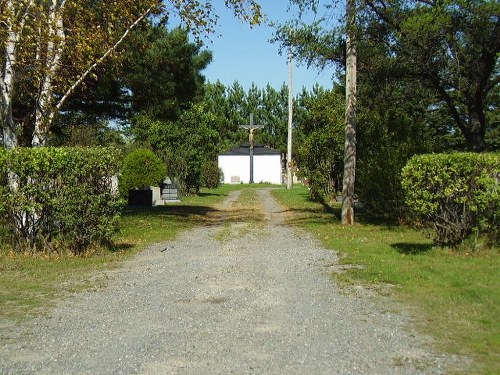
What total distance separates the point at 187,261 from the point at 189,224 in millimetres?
7191

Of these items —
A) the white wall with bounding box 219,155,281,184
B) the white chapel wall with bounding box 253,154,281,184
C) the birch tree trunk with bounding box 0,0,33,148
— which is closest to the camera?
the birch tree trunk with bounding box 0,0,33,148

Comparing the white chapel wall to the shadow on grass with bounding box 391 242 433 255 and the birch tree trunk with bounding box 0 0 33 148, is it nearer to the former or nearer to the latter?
the shadow on grass with bounding box 391 242 433 255

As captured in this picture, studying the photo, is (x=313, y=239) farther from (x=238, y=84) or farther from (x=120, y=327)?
(x=238, y=84)

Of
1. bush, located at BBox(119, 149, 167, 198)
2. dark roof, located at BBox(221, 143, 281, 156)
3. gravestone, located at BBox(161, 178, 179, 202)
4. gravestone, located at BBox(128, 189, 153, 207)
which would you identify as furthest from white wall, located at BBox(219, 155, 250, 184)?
gravestone, located at BBox(128, 189, 153, 207)

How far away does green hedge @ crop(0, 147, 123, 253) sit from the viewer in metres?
9.66

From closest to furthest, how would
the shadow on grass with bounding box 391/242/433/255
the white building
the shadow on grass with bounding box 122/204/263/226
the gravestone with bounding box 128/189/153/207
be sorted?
the shadow on grass with bounding box 391/242/433/255, the shadow on grass with bounding box 122/204/263/226, the gravestone with bounding box 128/189/153/207, the white building

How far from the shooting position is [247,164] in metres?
74.0

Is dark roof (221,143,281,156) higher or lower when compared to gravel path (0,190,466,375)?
higher

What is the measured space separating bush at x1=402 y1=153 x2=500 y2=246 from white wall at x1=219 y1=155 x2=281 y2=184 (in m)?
63.3

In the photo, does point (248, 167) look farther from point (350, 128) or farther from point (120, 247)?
point (120, 247)

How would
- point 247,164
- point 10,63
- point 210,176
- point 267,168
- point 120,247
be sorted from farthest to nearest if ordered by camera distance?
point 267,168
point 247,164
point 210,176
point 120,247
point 10,63

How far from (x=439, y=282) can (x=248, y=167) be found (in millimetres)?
66779

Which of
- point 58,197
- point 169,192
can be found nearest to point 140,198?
point 169,192

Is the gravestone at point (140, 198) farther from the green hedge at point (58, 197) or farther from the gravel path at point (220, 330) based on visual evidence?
the gravel path at point (220, 330)
